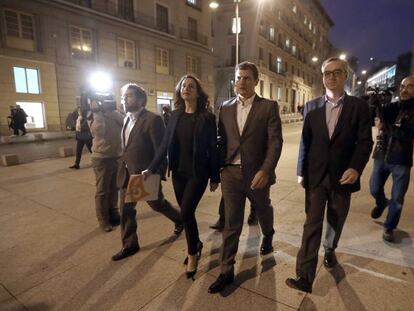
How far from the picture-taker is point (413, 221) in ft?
13.9

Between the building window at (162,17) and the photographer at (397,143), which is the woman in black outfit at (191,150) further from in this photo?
the building window at (162,17)

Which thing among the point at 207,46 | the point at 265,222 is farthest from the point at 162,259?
the point at 207,46

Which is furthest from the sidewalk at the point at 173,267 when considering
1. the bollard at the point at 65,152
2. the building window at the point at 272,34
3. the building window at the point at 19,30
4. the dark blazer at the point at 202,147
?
the building window at the point at 272,34

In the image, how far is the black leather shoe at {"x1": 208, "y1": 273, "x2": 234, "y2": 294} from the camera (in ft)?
8.82

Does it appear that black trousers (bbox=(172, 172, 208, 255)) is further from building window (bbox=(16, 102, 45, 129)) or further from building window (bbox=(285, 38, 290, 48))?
building window (bbox=(285, 38, 290, 48))

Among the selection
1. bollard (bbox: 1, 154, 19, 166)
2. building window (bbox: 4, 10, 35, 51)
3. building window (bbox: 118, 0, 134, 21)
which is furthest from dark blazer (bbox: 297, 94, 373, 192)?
building window (bbox: 118, 0, 134, 21)

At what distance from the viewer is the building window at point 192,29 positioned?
2869cm

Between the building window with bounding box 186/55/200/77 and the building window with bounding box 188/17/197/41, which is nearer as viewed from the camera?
the building window with bounding box 186/55/200/77

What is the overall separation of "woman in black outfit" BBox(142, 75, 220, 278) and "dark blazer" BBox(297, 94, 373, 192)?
91 centimetres

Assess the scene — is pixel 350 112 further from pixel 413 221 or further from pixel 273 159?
pixel 413 221

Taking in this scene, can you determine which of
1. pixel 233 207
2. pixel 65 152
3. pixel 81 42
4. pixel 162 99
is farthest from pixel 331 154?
pixel 162 99

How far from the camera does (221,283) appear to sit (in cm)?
273

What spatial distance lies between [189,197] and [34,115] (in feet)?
65.5

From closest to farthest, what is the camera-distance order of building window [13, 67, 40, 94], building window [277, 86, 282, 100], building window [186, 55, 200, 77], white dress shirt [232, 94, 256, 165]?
1. white dress shirt [232, 94, 256, 165]
2. building window [13, 67, 40, 94]
3. building window [186, 55, 200, 77]
4. building window [277, 86, 282, 100]
